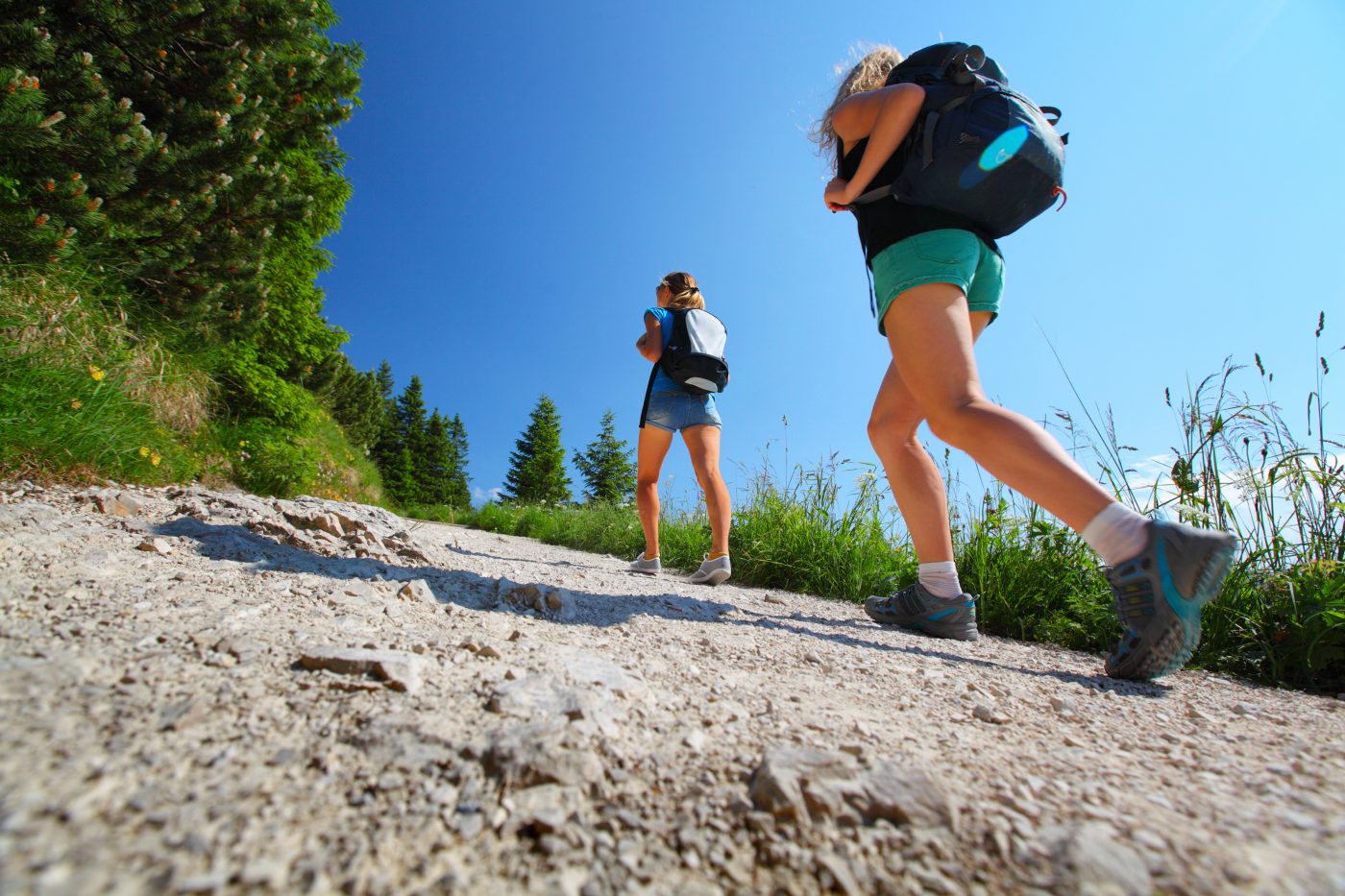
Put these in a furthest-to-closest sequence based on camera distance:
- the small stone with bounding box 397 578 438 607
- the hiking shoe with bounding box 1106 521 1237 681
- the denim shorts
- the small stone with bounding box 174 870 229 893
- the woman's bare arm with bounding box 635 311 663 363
A: the woman's bare arm with bounding box 635 311 663 363, the denim shorts, the small stone with bounding box 397 578 438 607, the hiking shoe with bounding box 1106 521 1237 681, the small stone with bounding box 174 870 229 893

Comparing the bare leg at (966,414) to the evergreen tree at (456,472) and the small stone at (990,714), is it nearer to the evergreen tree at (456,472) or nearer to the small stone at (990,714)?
the small stone at (990,714)

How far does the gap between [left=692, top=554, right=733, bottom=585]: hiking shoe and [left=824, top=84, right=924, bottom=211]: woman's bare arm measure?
2.18m

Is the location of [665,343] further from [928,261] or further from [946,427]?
[946,427]

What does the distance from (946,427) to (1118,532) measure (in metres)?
0.52

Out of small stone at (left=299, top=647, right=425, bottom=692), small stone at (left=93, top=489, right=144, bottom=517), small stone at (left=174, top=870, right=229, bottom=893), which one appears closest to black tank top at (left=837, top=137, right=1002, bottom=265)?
small stone at (left=299, top=647, right=425, bottom=692)

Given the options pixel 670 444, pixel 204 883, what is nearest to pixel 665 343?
pixel 670 444

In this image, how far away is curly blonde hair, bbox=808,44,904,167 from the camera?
2.39m

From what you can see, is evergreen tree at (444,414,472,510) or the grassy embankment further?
evergreen tree at (444,414,472,510)

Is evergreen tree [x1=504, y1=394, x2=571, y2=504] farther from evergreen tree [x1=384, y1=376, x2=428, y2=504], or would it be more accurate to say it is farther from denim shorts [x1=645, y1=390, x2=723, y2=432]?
denim shorts [x1=645, y1=390, x2=723, y2=432]

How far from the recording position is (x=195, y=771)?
27.4 inches

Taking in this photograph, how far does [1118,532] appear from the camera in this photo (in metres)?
1.47

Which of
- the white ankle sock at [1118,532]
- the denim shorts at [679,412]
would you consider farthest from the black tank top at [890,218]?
the denim shorts at [679,412]

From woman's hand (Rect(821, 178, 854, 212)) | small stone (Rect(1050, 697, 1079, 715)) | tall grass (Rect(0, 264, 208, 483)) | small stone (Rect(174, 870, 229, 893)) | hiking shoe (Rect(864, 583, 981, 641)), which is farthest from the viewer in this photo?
tall grass (Rect(0, 264, 208, 483))

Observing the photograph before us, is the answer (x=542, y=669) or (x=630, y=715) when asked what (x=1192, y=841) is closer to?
(x=630, y=715)
